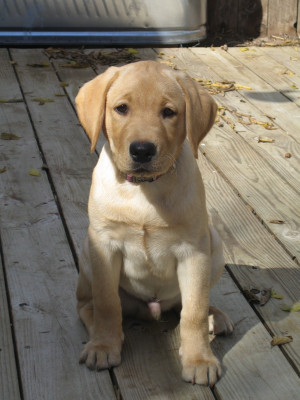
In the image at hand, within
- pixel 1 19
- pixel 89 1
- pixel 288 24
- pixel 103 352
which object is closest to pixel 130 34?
pixel 89 1

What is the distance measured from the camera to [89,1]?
6.76 m

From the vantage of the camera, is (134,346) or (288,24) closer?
(134,346)

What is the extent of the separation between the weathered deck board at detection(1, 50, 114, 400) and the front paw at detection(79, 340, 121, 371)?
39 mm

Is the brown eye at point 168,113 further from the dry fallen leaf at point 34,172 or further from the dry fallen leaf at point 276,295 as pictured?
the dry fallen leaf at point 34,172

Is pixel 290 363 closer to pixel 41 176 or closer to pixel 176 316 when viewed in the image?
pixel 176 316

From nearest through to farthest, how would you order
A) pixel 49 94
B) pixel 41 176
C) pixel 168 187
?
pixel 168 187
pixel 41 176
pixel 49 94

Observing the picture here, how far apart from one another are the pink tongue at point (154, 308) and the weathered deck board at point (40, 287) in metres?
0.32

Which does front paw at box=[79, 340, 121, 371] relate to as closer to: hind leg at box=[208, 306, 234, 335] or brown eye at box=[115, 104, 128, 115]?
hind leg at box=[208, 306, 234, 335]

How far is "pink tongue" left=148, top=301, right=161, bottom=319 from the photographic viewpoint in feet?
10.5

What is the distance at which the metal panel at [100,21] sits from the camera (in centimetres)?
672

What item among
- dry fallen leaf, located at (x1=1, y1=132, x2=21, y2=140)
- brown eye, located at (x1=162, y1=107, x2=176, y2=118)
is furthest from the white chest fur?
dry fallen leaf, located at (x1=1, y1=132, x2=21, y2=140)

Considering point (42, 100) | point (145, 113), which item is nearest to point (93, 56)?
point (42, 100)

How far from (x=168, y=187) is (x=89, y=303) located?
70 centimetres

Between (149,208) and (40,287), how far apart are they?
91 centimetres
